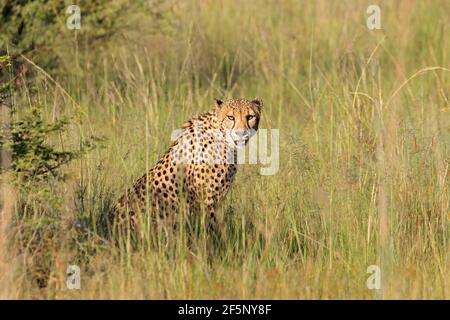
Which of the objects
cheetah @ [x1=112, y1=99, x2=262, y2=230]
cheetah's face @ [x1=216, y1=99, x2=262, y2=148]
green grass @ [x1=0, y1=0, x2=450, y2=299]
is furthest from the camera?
cheetah's face @ [x1=216, y1=99, x2=262, y2=148]

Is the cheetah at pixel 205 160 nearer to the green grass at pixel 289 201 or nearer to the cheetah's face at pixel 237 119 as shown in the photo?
the cheetah's face at pixel 237 119

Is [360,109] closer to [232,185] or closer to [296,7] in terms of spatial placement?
[232,185]

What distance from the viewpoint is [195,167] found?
573 cm

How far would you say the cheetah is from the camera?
5523 millimetres

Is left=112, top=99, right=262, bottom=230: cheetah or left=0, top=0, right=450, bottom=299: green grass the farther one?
left=112, top=99, right=262, bottom=230: cheetah

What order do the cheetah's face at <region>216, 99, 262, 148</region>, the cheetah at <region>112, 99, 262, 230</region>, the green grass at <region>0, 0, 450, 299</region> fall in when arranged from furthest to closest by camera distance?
the cheetah's face at <region>216, 99, 262, 148</region>, the cheetah at <region>112, 99, 262, 230</region>, the green grass at <region>0, 0, 450, 299</region>

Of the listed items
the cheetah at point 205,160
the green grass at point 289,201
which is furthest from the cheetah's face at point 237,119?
the green grass at point 289,201

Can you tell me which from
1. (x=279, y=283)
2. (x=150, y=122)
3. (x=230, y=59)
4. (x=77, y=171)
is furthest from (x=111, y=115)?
(x=279, y=283)

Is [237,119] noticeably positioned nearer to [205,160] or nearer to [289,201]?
[205,160]

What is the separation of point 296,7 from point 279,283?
5490 millimetres

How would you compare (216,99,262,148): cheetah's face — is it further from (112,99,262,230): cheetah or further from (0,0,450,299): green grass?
(0,0,450,299): green grass

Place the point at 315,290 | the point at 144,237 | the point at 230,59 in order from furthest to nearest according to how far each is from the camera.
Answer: the point at 230,59, the point at 144,237, the point at 315,290

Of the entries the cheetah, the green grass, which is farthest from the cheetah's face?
the green grass

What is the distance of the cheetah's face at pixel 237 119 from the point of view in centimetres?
569
